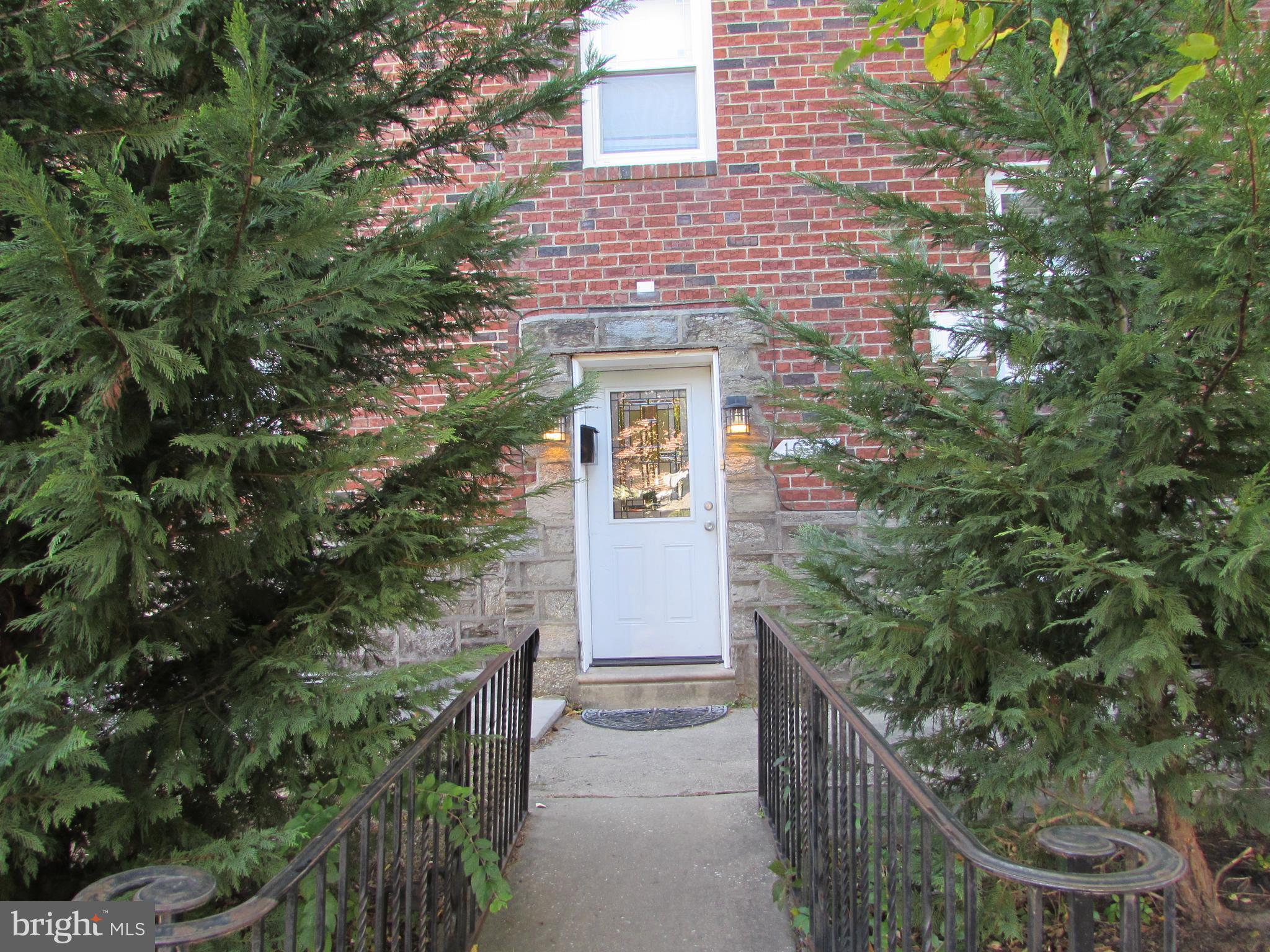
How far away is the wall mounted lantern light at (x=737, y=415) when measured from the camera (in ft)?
17.5

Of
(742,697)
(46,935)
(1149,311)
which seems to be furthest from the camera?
(742,697)

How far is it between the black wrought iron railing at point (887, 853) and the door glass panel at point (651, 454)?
2.23m

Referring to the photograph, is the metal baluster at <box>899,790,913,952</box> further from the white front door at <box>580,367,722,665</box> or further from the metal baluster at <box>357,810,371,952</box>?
→ the white front door at <box>580,367,722,665</box>

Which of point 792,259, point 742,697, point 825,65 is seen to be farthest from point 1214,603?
point 825,65

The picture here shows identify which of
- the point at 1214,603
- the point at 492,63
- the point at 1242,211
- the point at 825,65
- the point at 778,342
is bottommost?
the point at 1214,603

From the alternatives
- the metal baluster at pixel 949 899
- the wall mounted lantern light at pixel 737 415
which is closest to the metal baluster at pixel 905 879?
the metal baluster at pixel 949 899

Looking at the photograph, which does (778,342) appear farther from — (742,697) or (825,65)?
(742,697)

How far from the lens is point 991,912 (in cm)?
222

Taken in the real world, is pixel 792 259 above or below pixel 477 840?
above

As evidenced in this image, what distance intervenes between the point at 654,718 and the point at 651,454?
1822mm

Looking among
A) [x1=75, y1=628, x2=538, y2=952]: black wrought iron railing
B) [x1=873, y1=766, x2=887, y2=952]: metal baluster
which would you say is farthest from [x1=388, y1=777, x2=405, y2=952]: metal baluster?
[x1=873, y1=766, x2=887, y2=952]: metal baluster

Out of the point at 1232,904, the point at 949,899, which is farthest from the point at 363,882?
the point at 1232,904

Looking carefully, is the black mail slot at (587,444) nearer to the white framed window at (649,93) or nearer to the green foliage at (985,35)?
the white framed window at (649,93)

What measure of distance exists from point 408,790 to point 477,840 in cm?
45
